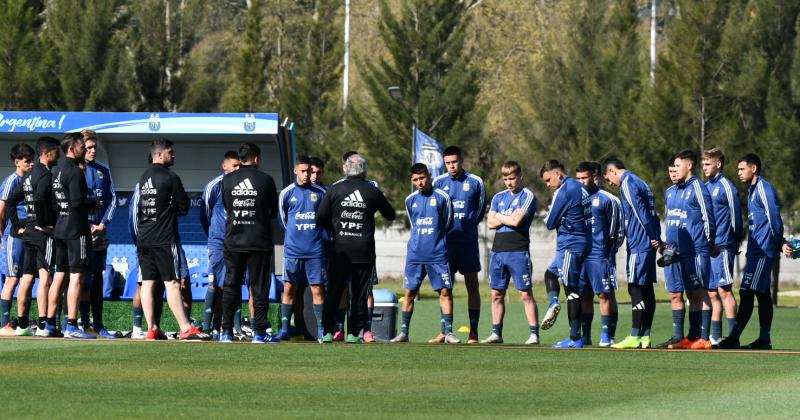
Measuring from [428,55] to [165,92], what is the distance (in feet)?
26.3

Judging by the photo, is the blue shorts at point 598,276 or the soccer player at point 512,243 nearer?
the blue shorts at point 598,276

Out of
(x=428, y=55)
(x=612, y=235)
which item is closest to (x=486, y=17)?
(x=428, y=55)

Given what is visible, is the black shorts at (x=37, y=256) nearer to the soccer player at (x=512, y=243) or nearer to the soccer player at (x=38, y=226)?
the soccer player at (x=38, y=226)

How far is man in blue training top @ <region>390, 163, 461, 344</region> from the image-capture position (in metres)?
16.2

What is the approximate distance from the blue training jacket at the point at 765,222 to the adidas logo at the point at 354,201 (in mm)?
4122

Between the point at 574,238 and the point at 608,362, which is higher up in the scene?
the point at 574,238

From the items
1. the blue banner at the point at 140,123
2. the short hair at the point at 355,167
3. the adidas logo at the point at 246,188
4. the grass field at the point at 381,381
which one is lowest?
the grass field at the point at 381,381

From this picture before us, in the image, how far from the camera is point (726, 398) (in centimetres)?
1054

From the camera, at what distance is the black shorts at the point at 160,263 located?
15.2 metres

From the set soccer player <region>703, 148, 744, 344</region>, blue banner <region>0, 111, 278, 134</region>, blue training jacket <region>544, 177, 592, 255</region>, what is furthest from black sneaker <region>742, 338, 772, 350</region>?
blue banner <region>0, 111, 278, 134</region>

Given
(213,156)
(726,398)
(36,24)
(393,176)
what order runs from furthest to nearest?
(393,176) < (36,24) < (213,156) < (726,398)

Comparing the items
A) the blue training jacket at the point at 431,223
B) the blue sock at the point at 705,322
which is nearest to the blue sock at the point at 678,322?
the blue sock at the point at 705,322

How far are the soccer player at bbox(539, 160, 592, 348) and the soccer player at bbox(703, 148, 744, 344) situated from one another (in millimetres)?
1417

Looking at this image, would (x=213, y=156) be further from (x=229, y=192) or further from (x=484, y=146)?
(x=484, y=146)
